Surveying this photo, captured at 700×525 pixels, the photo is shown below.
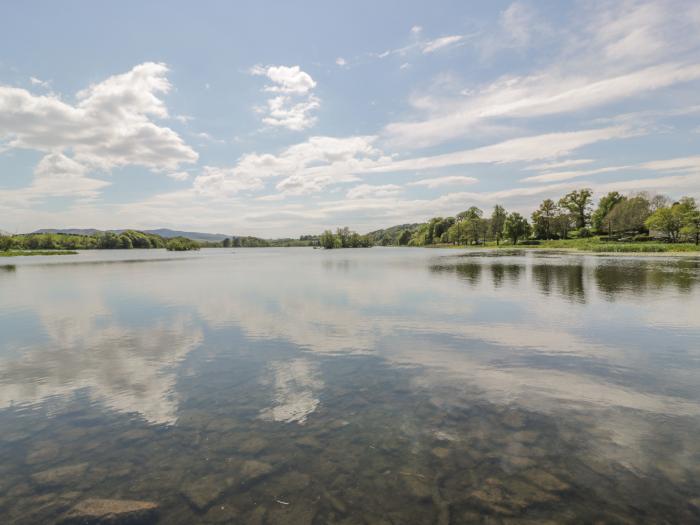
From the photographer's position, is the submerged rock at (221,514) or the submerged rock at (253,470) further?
the submerged rock at (253,470)

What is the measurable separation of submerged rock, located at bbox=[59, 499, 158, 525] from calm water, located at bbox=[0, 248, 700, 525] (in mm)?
280

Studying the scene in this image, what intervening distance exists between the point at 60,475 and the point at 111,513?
2.46 metres

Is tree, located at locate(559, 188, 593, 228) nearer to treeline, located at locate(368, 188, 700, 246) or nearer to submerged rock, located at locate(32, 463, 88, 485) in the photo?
treeline, located at locate(368, 188, 700, 246)

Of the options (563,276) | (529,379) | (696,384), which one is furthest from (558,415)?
(563,276)

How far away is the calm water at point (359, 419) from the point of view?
802 cm

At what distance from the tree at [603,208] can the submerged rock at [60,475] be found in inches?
8734

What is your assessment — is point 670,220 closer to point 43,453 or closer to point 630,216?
→ point 630,216

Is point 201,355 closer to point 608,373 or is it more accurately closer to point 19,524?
point 19,524

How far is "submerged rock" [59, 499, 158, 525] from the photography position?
24.5 feet

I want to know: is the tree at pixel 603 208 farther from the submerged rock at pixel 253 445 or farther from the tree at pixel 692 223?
the submerged rock at pixel 253 445

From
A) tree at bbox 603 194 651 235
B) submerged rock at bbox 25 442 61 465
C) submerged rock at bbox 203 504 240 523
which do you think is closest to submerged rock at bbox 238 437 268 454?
submerged rock at bbox 203 504 240 523

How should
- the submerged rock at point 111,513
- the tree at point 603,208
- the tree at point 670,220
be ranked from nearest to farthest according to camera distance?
the submerged rock at point 111,513 < the tree at point 670,220 < the tree at point 603,208

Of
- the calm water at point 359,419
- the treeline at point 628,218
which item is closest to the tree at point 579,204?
the treeline at point 628,218

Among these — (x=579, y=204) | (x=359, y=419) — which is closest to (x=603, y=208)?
(x=579, y=204)
